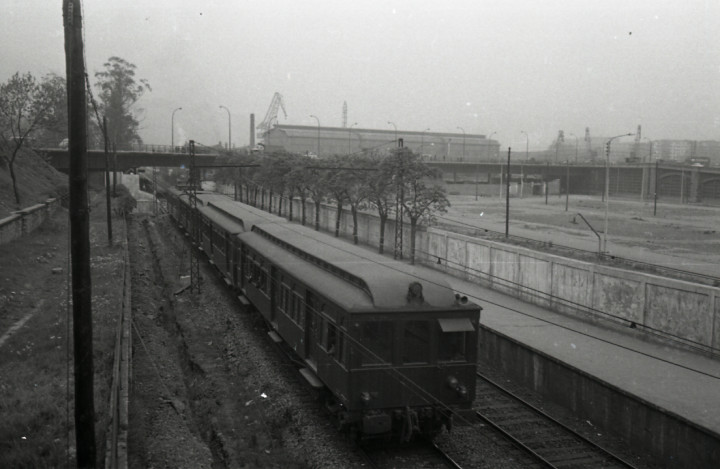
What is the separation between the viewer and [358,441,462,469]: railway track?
1045 cm

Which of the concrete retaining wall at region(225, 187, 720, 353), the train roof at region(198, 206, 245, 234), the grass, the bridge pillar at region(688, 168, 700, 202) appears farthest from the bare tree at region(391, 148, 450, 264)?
the bridge pillar at region(688, 168, 700, 202)

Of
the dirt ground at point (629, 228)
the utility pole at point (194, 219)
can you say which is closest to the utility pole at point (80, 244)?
the utility pole at point (194, 219)

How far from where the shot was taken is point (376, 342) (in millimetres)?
10320

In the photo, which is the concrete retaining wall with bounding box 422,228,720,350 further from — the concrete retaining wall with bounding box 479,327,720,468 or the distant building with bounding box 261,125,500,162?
the distant building with bounding box 261,125,500,162

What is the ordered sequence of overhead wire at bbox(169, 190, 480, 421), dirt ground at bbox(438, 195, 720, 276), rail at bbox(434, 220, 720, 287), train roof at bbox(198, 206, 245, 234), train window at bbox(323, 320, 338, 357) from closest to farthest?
overhead wire at bbox(169, 190, 480, 421), train window at bbox(323, 320, 338, 357), rail at bbox(434, 220, 720, 287), train roof at bbox(198, 206, 245, 234), dirt ground at bbox(438, 195, 720, 276)

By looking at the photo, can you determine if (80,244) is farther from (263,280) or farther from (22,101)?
(22,101)

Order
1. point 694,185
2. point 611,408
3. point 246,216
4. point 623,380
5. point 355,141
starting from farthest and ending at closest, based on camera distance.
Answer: point 355,141 < point 694,185 < point 246,216 < point 623,380 < point 611,408

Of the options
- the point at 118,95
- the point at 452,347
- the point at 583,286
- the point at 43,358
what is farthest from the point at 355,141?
the point at 452,347

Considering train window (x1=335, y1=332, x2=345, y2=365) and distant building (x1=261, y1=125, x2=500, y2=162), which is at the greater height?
distant building (x1=261, y1=125, x2=500, y2=162)

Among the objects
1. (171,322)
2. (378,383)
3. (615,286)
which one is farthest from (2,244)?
(615,286)

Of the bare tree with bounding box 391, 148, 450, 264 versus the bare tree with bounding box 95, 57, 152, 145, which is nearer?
the bare tree with bounding box 391, 148, 450, 264

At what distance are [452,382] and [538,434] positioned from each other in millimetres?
2982

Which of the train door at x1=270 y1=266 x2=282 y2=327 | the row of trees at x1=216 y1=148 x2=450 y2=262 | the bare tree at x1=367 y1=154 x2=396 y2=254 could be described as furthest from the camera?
the bare tree at x1=367 y1=154 x2=396 y2=254

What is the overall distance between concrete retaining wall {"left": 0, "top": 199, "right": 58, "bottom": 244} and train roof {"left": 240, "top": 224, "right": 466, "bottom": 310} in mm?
16100
